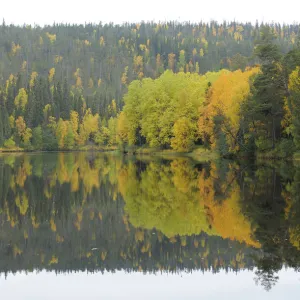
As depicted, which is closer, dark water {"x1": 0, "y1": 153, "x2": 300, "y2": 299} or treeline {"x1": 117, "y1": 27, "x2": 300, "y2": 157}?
dark water {"x1": 0, "y1": 153, "x2": 300, "y2": 299}

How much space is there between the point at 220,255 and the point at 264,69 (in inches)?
1763

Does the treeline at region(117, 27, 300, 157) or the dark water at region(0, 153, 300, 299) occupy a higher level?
the treeline at region(117, 27, 300, 157)

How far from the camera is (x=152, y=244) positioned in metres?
15.8

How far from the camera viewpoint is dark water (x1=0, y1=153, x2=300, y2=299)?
12070 mm

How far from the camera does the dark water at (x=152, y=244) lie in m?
12.1

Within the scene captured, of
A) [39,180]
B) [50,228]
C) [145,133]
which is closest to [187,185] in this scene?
[39,180]

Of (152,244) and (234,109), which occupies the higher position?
(234,109)

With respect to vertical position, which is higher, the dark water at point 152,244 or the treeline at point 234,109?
the treeline at point 234,109

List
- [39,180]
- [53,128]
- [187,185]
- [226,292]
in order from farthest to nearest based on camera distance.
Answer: [53,128]
[39,180]
[187,185]
[226,292]

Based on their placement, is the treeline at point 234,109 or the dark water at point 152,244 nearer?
the dark water at point 152,244

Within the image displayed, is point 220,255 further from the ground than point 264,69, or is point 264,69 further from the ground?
point 264,69

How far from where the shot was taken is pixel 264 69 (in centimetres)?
5631

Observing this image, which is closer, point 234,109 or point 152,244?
point 152,244

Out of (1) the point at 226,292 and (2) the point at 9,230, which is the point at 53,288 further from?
(2) the point at 9,230
